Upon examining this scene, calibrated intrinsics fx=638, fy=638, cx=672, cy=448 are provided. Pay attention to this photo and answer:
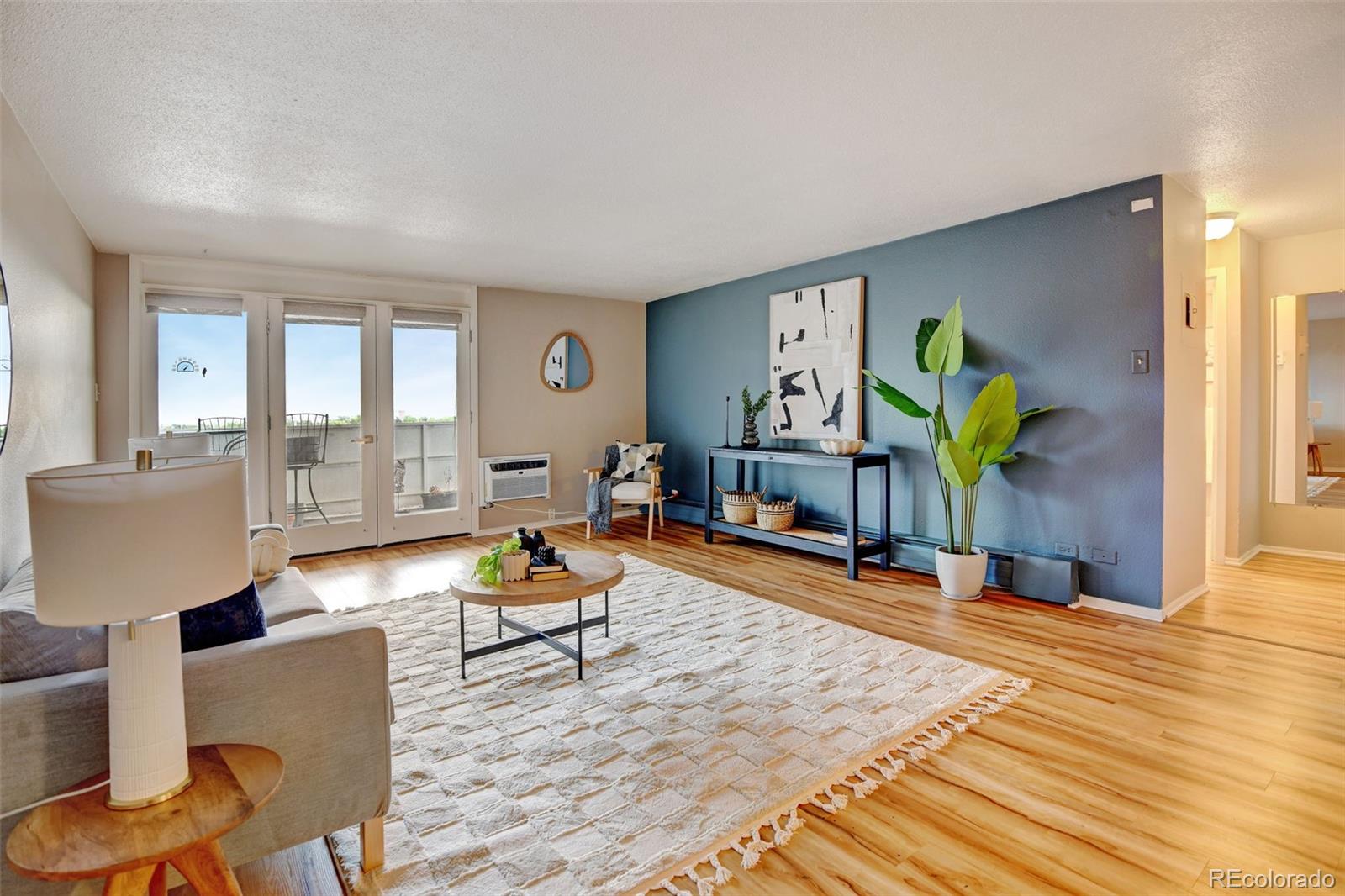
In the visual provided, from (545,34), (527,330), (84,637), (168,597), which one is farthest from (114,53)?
(527,330)

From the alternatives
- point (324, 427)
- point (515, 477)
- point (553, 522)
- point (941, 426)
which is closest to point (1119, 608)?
point (941, 426)

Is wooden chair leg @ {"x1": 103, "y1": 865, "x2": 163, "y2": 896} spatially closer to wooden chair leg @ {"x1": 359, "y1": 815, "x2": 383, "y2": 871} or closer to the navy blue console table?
wooden chair leg @ {"x1": 359, "y1": 815, "x2": 383, "y2": 871}

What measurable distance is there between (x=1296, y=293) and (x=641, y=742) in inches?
234

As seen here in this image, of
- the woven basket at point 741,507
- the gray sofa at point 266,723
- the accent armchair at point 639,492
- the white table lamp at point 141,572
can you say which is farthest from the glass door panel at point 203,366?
the white table lamp at point 141,572

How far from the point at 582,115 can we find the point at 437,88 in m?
0.57

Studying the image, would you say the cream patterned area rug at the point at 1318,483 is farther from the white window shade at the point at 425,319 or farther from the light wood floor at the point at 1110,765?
the white window shade at the point at 425,319

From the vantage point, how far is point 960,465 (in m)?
3.79

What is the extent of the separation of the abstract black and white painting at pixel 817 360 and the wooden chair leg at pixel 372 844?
13.7 ft

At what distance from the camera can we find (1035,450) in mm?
4016

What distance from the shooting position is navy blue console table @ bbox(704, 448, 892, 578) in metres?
4.52

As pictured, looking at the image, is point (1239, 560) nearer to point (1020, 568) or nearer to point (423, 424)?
point (1020, 568)

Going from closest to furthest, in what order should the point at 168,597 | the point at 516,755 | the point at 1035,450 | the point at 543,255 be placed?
the point at 168,597
the point at 516,755
the point at 1035,450
the point at 543,255

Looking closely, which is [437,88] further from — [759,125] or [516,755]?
[516,755]

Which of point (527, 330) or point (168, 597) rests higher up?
point (527, 330)
